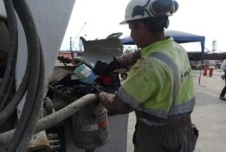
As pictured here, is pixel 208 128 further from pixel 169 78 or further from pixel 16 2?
pixel 16 2

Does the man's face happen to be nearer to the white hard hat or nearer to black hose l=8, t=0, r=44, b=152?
the white hard hat

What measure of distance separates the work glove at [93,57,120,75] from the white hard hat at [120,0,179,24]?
55cm

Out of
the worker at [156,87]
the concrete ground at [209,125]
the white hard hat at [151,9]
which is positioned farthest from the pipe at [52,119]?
the concrete ground at [209,125]

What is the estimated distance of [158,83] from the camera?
6.19ft

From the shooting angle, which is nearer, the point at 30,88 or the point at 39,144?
the point at 30,88

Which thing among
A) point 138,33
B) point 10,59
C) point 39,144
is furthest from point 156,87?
point 10,59

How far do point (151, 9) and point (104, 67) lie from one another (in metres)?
0.72

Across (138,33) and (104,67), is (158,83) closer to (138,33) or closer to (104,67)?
(138,33)

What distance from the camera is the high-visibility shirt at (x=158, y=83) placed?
1.88 metres

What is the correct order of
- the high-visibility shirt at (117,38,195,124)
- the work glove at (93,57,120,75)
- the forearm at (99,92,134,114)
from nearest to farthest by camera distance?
the high-visibility shirt at (117,38,195,124)
the forearm at (99,92,134,114)
the work glove at (93,57,120,75)

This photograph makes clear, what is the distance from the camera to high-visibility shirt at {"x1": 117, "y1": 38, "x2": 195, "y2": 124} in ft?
6.16

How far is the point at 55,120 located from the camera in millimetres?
1705

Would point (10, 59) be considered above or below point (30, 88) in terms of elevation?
above

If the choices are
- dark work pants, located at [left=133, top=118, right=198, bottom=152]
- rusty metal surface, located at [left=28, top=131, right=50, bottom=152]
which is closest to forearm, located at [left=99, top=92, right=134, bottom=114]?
dark work pants, located at [left=133, top=118, right=198, bottom=152]
